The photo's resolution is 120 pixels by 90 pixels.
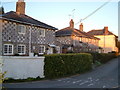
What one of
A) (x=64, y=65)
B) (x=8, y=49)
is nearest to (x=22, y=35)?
(x=8, y=49)

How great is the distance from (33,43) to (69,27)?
1844cm

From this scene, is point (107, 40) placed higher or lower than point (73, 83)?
higher

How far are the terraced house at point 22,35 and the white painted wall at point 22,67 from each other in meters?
6.06

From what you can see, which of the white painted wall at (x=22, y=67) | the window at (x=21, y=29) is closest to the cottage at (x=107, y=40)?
the window at (x=21, y=29)

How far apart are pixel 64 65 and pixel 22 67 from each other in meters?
4.36

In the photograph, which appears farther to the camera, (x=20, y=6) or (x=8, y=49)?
(x=20, y=6)

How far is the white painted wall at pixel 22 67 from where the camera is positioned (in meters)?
12.5

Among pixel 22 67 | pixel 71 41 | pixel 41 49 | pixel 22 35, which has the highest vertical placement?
pixel 22 35

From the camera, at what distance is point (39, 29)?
25.0 m

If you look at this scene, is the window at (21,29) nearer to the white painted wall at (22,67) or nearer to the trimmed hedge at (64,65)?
the trimmed hedge at (64,65)

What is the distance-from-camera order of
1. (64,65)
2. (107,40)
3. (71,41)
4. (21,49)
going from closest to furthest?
(64,65)
(21,49)
(71,41)
(107,40)

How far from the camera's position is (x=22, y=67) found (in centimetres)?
1303

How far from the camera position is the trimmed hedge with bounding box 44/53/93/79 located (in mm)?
14297

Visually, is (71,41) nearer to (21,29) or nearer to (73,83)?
(21,29)
